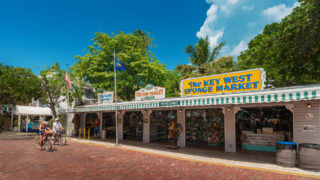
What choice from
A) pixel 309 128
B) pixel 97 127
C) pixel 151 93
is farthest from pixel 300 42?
pixel 97 127

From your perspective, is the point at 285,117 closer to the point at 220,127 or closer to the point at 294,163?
the point at 220,127

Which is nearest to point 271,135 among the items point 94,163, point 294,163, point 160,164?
point 294,163

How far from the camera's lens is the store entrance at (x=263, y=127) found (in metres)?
11.1

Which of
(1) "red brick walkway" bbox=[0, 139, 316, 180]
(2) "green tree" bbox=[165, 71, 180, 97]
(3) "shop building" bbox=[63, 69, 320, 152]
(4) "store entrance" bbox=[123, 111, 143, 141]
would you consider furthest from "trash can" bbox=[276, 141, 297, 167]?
(2) "green tree" bbox=[165, 71, 180, 97]

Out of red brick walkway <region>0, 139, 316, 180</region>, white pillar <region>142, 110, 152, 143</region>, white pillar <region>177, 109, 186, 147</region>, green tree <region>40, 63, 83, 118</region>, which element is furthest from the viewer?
green tree <region>40, 63, 83, 118</region>

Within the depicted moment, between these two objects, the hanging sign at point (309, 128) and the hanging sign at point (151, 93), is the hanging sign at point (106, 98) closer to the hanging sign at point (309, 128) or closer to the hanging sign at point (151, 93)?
the hanging sign at point (151, 93)

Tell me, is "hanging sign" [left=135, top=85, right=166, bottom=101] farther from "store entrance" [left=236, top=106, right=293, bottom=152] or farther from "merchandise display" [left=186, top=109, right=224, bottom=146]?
"store entrance" [left=236, top=106, right=293, bottom=152]

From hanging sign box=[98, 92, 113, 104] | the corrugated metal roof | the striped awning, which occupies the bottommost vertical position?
the corrugated metal roof

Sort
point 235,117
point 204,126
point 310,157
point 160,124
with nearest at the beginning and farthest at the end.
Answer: point 310,157, point 235,117, point 204,126, point 160,124

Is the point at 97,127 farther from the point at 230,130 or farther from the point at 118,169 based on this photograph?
the point at 230,130

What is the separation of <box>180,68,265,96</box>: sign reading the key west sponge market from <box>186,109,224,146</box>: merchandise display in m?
2.14

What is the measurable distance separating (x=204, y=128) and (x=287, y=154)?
7.36 meters

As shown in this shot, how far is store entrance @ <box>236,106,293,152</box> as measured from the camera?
438 inches

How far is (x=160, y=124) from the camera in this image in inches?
657
